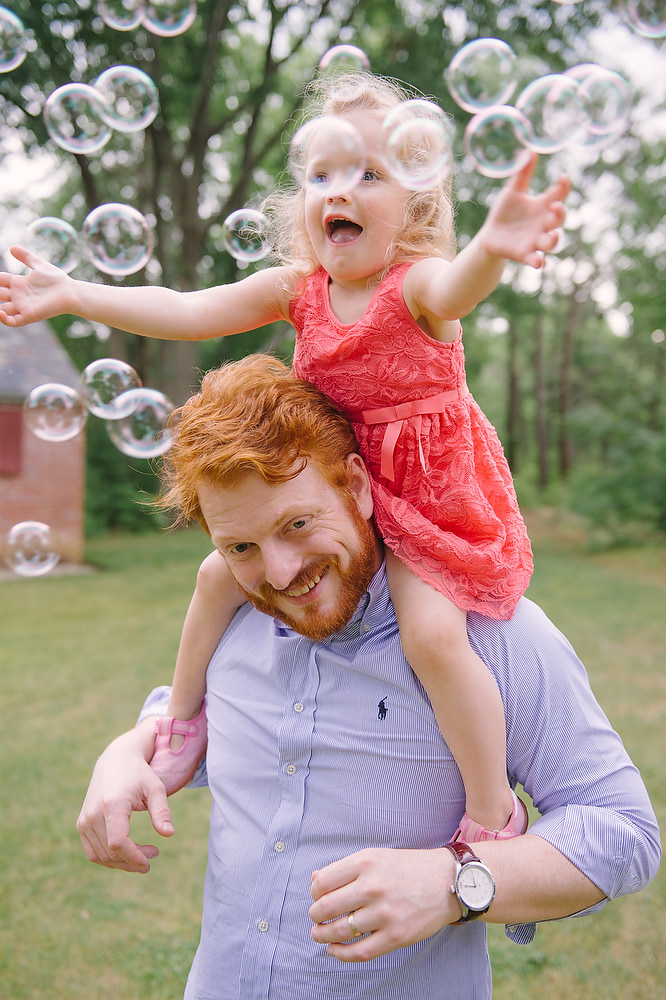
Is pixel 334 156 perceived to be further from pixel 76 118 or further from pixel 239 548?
pixel 76 118

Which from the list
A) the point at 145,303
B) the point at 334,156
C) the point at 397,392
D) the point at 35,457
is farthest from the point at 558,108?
the point at 35,457

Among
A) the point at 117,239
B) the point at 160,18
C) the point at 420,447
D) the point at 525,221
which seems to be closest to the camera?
the point at 525,221

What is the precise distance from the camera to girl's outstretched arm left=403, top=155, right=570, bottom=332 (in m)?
1.33

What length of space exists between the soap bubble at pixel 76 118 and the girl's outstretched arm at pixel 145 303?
3.80ft

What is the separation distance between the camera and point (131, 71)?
3223 mm

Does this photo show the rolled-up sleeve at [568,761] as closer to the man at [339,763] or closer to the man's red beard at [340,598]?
the man at [339,763]

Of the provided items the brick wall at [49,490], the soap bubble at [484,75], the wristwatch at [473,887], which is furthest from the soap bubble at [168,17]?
the brick wall at [49,490]

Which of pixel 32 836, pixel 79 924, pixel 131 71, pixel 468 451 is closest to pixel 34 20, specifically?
pixel 131 71

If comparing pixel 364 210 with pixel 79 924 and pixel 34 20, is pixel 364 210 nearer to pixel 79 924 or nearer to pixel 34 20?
pixel 79 924

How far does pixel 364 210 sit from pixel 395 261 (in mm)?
139

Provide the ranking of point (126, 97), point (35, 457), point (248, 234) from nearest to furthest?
point (248, 234) → point (126, 97) → point (35, 457)

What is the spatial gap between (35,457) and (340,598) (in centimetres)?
1313

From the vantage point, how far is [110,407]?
3.09 m

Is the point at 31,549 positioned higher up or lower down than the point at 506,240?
lower down
